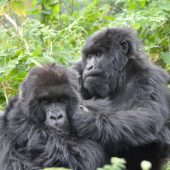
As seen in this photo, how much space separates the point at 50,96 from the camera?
5.77 meters

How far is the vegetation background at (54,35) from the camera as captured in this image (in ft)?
25.4

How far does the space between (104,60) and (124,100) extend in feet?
2.29

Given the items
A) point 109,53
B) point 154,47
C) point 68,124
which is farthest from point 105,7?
point 68,124

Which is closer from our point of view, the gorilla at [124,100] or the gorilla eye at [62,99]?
the gorilla eye at [62,99]

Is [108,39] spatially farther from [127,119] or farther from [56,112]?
[56,112]

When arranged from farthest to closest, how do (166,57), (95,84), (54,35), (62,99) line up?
(166,57) < (54,35) < (95,84) < (62,99)

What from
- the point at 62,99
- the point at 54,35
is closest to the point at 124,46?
the point at 54,35

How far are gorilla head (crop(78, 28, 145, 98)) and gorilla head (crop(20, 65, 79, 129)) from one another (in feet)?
3.62

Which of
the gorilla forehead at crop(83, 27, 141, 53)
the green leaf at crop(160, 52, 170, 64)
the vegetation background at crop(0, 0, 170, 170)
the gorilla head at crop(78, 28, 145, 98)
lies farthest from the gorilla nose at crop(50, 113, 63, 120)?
the green leaf at crop(160, 52, 170, 64)

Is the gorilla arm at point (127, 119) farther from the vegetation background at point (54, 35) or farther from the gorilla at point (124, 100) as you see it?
the vegetation background at point (54, 35)

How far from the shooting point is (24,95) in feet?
19.4

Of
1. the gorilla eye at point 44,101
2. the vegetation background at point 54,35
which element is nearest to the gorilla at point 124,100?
the gorilla eye at point 44,101

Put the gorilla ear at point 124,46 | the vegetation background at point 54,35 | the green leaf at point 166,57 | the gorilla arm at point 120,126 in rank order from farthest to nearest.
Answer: the green leaf at point 166,57 < the vegetation background at point 54,35 < the gorilla ear at point 124,46 < the gorilla arm at point 120,126

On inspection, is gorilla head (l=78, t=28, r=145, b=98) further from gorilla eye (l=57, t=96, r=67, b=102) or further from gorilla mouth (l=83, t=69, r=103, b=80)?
gorilla eye (l=57, t=96, r=67, b=102)
